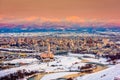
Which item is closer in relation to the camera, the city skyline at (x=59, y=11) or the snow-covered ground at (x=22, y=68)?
the snow-covered ground at (x=22, y=68)

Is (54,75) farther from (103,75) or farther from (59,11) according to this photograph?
(59,11)

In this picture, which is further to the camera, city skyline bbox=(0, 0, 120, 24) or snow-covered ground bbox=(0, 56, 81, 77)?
city skyline bbox=(0, 0, 120, 24)

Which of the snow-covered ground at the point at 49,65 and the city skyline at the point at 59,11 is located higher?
the city skyline at the point at 59,11

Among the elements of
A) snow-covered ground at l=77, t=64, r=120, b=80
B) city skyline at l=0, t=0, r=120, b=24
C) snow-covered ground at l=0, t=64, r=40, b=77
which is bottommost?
snow-covered ground at l=77, t=64, r=120, b=80

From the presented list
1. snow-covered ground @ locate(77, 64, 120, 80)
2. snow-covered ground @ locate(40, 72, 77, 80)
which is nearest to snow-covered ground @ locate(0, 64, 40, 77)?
snow-covered ground @ locate(40, 72, 77, 80)

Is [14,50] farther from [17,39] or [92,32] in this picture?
[92,32]

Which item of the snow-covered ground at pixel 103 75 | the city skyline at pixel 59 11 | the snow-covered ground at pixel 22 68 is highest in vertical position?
the city skyline at pixel 59 11

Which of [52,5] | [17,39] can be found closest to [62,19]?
[52,5]

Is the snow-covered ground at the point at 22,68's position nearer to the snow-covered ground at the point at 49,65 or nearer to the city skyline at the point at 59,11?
the snow-covered ground at the point at 49,65

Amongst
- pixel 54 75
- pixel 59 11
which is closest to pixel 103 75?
pixel 54 75

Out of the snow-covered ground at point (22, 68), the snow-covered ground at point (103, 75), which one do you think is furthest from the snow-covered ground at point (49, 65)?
the snow-covered ground at point (103, 75)

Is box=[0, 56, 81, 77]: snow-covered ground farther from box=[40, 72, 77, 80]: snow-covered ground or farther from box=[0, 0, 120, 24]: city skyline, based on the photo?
box=[0, 0, 120, 24]: city skyline

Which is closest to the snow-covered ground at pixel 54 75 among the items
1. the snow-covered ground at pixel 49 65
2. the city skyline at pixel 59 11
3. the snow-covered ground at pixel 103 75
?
the snow-covered ground at pixel 49 65
